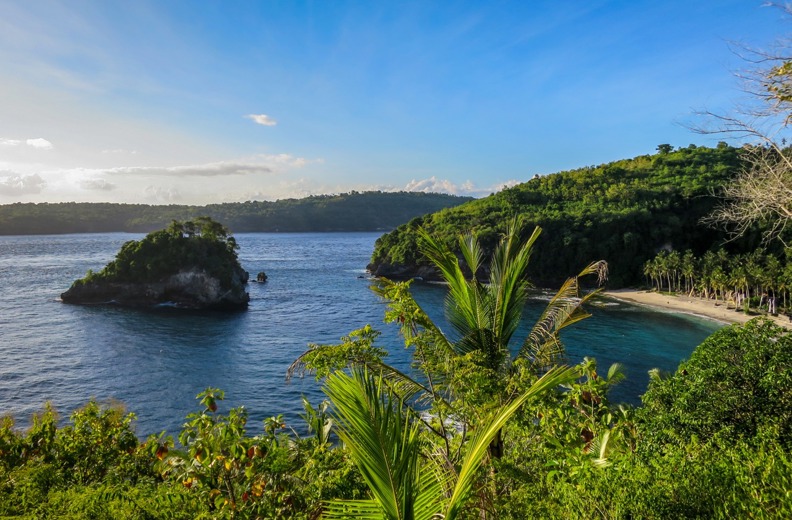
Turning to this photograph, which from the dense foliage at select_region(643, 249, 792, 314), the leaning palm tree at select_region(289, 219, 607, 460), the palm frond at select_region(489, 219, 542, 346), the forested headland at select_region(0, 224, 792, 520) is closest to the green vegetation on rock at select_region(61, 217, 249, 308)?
the forested headland at select_region(0, 224, 792, 520)

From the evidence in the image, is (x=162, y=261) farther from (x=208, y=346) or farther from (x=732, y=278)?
(x=732, y=278)

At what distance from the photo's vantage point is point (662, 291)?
6850 cm

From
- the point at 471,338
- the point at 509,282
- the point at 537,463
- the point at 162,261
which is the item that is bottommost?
the point at 162,261

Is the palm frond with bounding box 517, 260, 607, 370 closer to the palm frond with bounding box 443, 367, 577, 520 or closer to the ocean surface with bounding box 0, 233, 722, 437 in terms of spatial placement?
the palm frond with bounding box 443, 367, 577, 520

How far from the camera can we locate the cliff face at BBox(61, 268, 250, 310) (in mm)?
62281

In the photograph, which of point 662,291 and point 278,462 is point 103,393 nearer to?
point 278,462

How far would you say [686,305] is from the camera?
59688 mm

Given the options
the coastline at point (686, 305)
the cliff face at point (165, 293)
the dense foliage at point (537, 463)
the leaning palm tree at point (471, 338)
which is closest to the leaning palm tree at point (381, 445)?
the dense foliage at point (537, 463)

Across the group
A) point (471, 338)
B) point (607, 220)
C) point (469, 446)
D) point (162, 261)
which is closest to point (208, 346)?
point (162, 261)

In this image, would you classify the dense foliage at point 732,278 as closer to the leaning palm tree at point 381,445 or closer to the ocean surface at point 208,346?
the ocean surface at point 208,346

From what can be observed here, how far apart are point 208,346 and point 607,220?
67.7 m

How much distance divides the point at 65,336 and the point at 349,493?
53463mm

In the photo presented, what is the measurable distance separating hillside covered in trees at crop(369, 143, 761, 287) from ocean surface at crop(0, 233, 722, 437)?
1300cm

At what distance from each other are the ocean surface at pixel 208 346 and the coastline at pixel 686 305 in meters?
3.03
